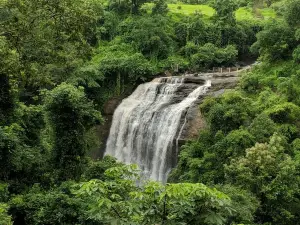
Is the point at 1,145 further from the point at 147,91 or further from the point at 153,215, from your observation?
the point at 147,91

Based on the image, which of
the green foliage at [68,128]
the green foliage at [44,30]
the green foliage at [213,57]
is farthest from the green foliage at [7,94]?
the green foliage at [213,57]

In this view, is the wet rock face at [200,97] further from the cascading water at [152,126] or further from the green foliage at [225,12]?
the green foliage at [225,12]

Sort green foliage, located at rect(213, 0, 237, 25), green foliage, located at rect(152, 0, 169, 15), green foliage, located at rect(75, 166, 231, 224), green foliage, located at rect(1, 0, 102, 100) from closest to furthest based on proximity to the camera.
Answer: green foliage, located at rect(75, 166, 231, 224), green foliage, located at rect(1, 0, 102, 100), green foliage, located at rect(213, 0, 237, 25), green foliage, located at rect(152, 0, 169, 15)

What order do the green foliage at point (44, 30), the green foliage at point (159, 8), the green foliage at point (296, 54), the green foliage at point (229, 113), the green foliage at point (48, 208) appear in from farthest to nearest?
the green foliage at point (159, 8) < the green foliage at point (296, 54) < the green foliage at point (229, 113) < the green foliage at point (44, 30) < the green foliage at point (48, 208)

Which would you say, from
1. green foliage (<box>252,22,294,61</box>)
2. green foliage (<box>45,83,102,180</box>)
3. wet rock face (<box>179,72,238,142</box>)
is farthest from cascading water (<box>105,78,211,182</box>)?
green foliage (<box>45,83,102,180</box>)

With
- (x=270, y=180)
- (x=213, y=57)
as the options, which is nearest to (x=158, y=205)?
(x=270, y=180)

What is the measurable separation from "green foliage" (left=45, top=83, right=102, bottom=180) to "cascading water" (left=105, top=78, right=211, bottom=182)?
278 inches

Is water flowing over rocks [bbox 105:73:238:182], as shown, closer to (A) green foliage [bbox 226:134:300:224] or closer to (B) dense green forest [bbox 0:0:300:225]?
(B) dense green forest [bbox 0:0:300:225]

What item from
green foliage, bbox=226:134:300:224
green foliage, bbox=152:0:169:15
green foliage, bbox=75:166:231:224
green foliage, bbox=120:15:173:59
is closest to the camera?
green foliage, bbox=75:166:231:224

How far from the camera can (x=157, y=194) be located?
21.5 feet

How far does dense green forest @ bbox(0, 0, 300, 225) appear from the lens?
21.7 ft

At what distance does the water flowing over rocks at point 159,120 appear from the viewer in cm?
2308

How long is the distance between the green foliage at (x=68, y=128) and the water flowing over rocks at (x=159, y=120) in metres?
7.11

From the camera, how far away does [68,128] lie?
55.2ft
